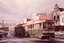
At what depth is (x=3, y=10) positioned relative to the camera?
215cm

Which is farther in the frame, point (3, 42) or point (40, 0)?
point (40, 0)

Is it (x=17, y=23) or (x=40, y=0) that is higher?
(x=40, y=0)

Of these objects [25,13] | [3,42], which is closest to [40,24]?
[25,13]

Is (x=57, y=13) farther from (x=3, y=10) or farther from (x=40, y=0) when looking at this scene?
(x=3, y=10)

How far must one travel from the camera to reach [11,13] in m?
2.15

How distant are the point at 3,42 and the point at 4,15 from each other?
39cm

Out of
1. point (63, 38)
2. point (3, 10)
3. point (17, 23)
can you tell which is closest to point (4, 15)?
point (3, 10)

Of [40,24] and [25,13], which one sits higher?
[25,13]

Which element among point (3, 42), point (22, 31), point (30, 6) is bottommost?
point (3, 42)

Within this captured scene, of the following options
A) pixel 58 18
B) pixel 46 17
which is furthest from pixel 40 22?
pixel 58 18

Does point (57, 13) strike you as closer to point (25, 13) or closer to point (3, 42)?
point (25, 13)

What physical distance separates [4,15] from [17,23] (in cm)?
22

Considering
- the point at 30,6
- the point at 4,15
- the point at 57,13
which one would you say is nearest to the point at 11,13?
the point at 4,15

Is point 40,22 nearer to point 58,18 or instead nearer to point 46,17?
point 46,17
